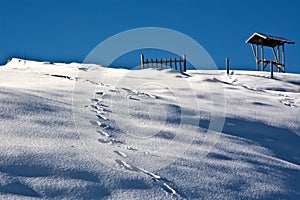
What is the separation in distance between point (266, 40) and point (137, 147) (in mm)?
17795

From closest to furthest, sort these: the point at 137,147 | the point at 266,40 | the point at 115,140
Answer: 1. the point at 137,147
2. the point at 115,140
3. the point at 266,40

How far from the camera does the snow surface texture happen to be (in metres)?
2.89

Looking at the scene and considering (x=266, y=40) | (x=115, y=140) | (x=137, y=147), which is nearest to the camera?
(x=137, y=147)

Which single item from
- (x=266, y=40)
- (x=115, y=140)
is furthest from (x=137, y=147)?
(x=266, y=40)

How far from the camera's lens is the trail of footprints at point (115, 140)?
3075 mm

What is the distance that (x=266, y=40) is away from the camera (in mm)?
20078

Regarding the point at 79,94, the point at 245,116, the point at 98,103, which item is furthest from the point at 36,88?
the point at 245,116

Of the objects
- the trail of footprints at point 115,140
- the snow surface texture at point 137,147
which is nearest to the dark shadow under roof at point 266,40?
the snow surface texture at point 137,147

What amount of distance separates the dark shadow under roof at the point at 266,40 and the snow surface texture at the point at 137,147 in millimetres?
13718

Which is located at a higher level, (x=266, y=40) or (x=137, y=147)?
(x=266, y=40)

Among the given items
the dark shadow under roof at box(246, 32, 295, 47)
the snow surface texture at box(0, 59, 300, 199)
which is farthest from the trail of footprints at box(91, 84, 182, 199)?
the dark shadow under roof at box(246, 32, 295, 47)

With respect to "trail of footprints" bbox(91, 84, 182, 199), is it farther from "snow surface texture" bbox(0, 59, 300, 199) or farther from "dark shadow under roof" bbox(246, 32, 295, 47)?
"dark shadow under roof" bbox(246, 32, 295, 47)

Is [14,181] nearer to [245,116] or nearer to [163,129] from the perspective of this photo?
[163,129]

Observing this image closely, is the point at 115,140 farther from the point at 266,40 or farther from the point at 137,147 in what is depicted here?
the point at 266,40
